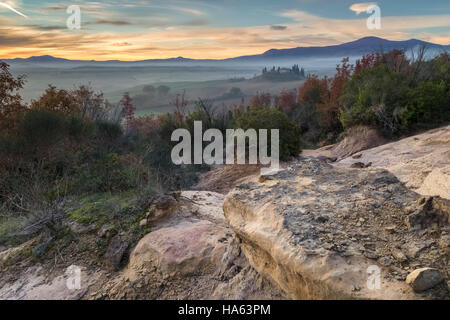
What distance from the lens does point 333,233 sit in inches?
107

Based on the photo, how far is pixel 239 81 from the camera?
266 ft

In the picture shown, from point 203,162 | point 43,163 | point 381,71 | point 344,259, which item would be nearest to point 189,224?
point 344,259

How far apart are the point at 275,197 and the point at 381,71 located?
10595 mm

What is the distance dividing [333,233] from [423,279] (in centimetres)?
69

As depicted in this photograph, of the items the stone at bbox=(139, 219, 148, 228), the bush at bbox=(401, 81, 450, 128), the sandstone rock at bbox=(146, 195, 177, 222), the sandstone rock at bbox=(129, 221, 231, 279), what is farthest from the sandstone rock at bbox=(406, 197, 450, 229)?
the bush at bbox=(401, 81, 450, 128)

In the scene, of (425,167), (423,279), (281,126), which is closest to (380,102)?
(281,126)

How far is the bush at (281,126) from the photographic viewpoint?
9.86 metres

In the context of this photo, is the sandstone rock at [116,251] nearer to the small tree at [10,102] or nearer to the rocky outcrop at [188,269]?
the rocky outcrop at [188,269]

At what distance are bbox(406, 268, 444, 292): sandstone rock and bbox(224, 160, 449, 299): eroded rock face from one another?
Answer: 0.05 meters

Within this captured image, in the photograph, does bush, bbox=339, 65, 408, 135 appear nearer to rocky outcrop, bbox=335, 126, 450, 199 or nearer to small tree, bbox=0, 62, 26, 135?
rocky outcrop, bbox=335, 126, 450, 199

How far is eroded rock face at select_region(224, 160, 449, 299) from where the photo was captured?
2.35 meters

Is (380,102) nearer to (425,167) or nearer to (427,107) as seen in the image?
(427,107)
